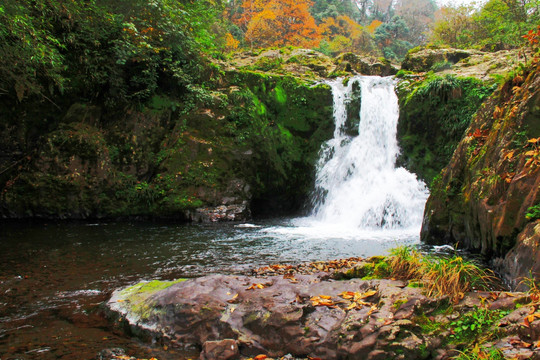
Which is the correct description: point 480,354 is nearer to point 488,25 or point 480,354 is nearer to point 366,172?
point 366,172

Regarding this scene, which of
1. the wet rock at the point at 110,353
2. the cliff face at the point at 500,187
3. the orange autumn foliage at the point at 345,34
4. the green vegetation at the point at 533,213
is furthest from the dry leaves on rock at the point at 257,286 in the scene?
the orange autumn foliage at the point at 345,34

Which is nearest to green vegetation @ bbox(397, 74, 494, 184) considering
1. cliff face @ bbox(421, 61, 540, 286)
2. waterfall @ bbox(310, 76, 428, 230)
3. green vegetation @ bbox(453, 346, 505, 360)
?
waterfall @ bbox(310, 76, 428, 230)

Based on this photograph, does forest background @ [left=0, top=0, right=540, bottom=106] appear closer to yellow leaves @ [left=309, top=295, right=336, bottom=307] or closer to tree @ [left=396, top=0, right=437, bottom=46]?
yellow leaves @ [left=309, top=295, right=336, bottom=307]

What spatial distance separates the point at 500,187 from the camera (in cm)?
500

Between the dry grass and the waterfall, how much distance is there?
20.6ft

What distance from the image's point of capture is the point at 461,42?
23.7 metres

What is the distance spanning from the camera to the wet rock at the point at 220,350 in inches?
114

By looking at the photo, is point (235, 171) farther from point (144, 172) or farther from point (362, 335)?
point (362, 335)

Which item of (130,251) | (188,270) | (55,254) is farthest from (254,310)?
(55,254)

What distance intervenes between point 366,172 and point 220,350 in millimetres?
10141

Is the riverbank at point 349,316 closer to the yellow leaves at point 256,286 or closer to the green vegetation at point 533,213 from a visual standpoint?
the yellow leaves at point 256,286

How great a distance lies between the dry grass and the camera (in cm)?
318

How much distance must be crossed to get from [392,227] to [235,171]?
5.36 meters

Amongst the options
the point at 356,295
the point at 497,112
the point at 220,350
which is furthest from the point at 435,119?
the point at 220,350
